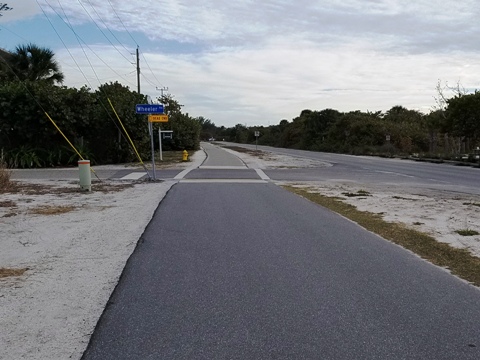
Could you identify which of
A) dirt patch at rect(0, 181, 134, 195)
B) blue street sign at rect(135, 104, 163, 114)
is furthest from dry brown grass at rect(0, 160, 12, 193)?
blue street sign at rect(135, 104, 163, 114)

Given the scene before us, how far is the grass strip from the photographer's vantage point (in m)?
6.66

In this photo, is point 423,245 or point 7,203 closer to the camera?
point 423,245

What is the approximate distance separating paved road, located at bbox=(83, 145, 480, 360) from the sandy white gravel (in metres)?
0.31

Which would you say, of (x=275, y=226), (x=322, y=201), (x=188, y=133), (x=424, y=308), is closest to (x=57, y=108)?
(x=322, y=201)

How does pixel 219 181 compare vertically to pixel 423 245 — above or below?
above

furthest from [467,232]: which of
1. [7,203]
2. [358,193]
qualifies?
[7,203]

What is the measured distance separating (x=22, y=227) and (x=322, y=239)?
18.6 ft

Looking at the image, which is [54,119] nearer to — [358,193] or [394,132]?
[358,193]

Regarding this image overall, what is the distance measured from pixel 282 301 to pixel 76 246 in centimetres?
405

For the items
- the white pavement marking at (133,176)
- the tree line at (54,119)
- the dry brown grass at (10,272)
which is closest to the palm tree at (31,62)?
the tree line at (54,119)

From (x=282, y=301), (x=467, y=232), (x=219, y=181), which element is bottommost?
(x=282, y=301)

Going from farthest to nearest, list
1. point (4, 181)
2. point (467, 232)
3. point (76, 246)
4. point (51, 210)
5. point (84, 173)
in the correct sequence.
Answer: point (84, 173) < point (4, 181) < point (51, 210) < point (467, 232) < point (76, 246)

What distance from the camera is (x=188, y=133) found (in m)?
61.0

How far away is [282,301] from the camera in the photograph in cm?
525
